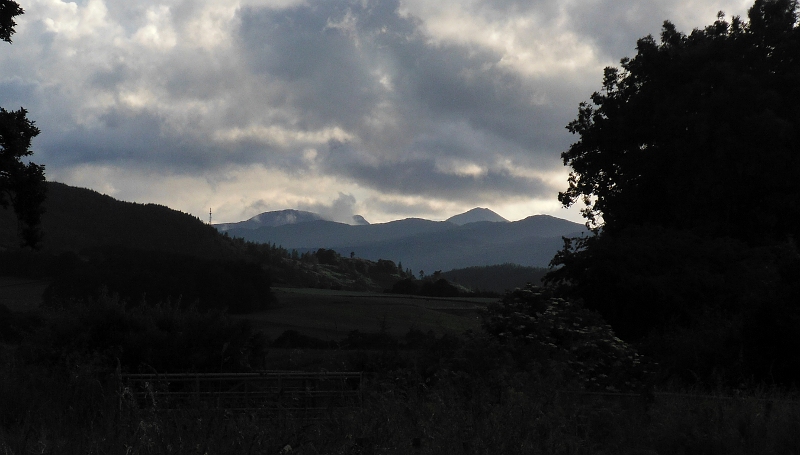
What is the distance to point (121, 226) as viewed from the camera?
87938 mm

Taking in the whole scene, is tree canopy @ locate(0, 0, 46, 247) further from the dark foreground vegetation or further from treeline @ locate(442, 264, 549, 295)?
treeline @ locate(442, 264, 549, 295)

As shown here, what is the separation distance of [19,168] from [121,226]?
74.1 meters

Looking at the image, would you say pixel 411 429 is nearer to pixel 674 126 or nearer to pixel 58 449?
pixel 58 449

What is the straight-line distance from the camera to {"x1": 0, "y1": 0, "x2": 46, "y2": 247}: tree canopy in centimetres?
1736

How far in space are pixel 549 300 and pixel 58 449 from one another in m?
16.9

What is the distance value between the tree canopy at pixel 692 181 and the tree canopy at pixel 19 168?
1616 centimetres

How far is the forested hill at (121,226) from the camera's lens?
7838cm

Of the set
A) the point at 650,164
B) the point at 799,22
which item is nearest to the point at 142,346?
the point at 650,164

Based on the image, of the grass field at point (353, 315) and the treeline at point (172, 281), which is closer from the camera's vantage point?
the treeline at point (172, 281)

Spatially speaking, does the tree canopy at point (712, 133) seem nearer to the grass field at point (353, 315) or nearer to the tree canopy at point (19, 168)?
the grass field at point (353, 315)

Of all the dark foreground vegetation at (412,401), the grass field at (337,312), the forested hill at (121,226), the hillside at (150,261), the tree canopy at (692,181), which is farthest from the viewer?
the forested hill at (121,226)

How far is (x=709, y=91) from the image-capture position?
1190 inches

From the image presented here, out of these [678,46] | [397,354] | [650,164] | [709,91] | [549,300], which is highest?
[678,46]

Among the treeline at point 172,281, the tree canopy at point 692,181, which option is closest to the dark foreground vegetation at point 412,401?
the tree canopy at point 692,181
